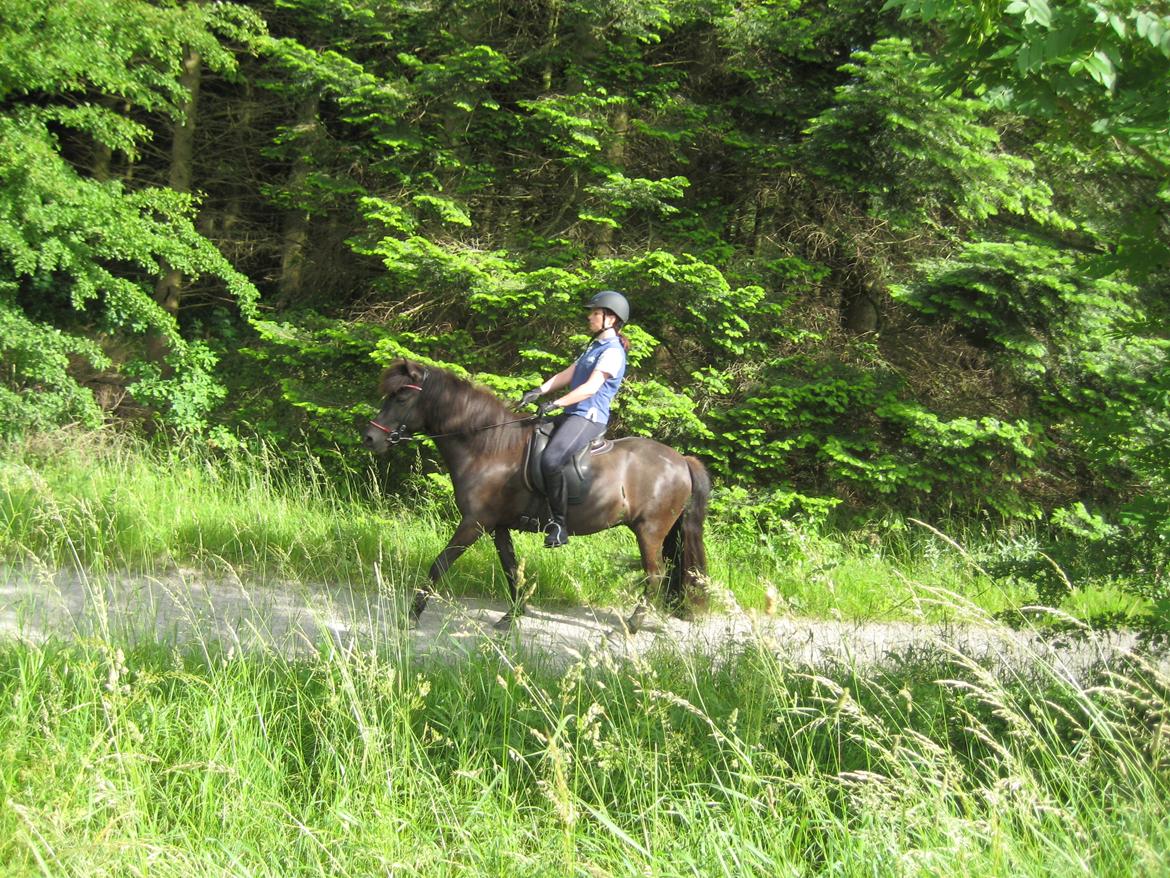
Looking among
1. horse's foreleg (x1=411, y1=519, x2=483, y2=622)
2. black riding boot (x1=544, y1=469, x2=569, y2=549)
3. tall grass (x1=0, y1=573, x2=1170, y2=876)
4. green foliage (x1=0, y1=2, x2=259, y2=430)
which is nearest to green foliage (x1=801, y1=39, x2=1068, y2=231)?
black riding boot (x1=544, y1=469, x2=569, y2=549)

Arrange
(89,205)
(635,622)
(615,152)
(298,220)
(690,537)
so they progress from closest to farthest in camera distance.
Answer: (635,622)
(690,537)
(89,205)
(615,152)
(298,220)

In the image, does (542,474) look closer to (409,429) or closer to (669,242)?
(409,429)

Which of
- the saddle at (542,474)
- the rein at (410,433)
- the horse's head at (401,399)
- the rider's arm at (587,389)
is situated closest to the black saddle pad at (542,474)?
the saddle at (542,474)

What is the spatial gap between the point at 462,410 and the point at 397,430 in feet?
1.69

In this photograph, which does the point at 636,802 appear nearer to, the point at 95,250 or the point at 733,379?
the point at 733,379

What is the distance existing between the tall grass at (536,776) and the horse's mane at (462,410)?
8.34 feet

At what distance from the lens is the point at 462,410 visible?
255 inches

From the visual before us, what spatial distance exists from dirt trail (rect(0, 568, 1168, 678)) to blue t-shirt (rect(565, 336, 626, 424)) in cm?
162

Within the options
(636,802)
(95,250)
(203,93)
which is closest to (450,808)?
(636,802)

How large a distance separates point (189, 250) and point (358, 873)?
9.96 m

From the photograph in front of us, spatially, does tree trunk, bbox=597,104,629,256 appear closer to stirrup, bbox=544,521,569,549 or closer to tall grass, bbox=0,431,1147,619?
tall grass, bbox=0,431,1147,619

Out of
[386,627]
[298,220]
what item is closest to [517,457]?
[386,627]

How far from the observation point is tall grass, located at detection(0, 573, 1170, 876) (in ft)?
8.55

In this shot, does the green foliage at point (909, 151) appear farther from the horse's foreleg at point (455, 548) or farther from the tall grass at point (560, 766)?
the tall grass at point (560, 766)
